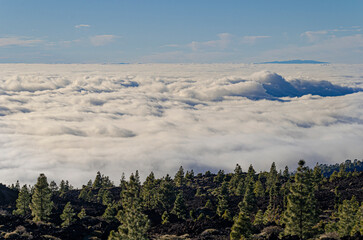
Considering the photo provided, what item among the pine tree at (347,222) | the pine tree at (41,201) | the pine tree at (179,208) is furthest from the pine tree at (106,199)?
the pine tree at (347,222)

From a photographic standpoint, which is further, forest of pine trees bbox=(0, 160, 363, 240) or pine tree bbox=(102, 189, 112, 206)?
pine tree bbox=(102, 189, 112, 206)

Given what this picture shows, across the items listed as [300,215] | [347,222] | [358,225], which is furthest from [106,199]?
[358,225]

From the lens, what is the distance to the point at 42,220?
6994 centimetres

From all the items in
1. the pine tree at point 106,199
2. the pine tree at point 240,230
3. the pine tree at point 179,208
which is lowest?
the pine tree at point 106,199

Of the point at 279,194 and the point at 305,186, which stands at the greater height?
the point at 305,186

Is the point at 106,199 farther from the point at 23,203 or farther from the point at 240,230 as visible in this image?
the point at 240,230

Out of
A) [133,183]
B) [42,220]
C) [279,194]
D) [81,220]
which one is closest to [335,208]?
[279,194]

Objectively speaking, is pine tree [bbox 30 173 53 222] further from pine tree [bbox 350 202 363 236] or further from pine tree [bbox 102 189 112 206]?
pine tree [bbox 350 202 363 236]

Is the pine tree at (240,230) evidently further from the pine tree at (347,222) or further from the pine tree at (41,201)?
the pine tree at (41,201)

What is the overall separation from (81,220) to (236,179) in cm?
7615

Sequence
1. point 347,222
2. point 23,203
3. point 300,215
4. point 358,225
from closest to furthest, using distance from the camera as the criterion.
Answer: point 300,215 → point 358,225 → point 347,222 → point 23,203

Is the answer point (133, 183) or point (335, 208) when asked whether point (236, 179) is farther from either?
point (133, 183)

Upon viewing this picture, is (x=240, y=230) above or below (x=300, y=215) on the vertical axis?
below

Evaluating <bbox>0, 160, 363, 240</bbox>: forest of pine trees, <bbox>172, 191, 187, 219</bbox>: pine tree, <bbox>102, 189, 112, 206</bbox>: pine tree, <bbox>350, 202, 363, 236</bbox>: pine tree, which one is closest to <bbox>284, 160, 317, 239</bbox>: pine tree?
<bbox>0, 160, 363, 240</bbox>: forest of pine trees
